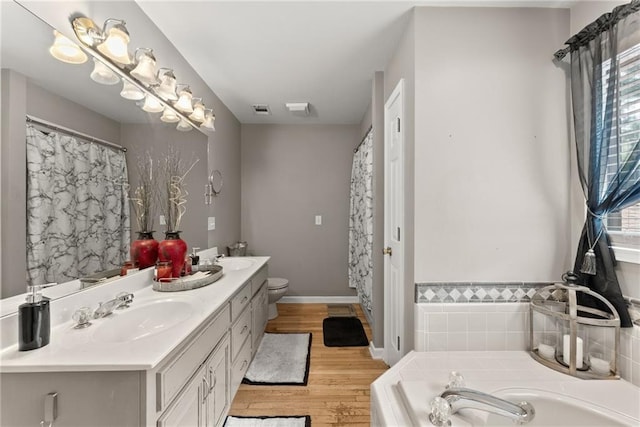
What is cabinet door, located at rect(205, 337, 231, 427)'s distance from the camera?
4.42 feet

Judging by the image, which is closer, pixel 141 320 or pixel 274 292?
pixel 141 320

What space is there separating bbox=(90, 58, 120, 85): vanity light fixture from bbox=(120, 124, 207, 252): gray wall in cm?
22

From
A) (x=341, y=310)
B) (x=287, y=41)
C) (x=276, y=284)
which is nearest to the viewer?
(x=287, y=41)

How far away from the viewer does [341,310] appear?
3379 millimetres

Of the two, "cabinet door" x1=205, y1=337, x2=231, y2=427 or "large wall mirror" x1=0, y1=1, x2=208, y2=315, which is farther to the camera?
"cabinet door" x1=205, y1=337, x2=231, y2=427

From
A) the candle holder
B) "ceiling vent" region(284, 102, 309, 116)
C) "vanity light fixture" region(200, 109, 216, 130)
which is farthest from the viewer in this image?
"ceiling vent" region(284, 102, 309, 116)

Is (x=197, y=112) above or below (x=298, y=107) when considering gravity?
below

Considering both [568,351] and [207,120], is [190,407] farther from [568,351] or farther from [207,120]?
[207,120]

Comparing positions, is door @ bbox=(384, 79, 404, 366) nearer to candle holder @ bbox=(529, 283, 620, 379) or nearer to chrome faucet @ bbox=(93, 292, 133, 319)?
candle holder @ bbox=(529, 283, 620, 379)

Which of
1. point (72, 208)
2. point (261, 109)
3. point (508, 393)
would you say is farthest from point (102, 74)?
point (508, 393)

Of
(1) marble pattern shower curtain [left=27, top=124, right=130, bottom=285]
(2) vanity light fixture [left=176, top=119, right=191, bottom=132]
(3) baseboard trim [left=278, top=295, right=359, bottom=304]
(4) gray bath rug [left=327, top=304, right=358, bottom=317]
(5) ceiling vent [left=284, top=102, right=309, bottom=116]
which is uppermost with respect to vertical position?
(5) ceiling vent [left=284, top=102, right=309, bottom=116]

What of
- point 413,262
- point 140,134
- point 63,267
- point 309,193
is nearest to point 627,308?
point 413,262

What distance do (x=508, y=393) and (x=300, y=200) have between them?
2.89 metres

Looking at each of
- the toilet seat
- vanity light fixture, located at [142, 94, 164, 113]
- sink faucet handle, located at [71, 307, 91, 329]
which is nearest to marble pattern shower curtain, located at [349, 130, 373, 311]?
the toilet seat
